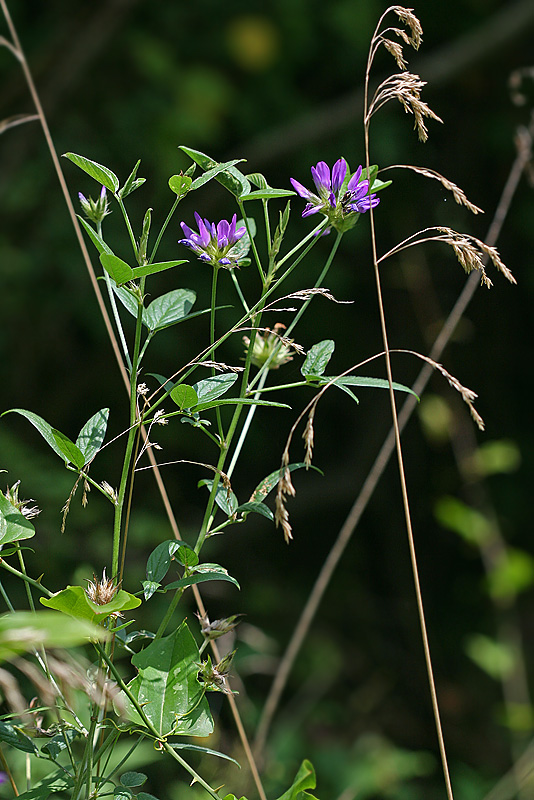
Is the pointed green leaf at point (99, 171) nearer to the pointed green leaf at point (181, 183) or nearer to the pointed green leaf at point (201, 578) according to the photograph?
the pointed green leaf at point (181, 183)

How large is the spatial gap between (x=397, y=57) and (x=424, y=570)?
1.60 m

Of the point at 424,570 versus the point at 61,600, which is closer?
the point at 61,600

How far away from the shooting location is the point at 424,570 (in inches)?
70.9

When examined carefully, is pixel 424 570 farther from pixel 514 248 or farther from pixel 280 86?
pixel 280 86

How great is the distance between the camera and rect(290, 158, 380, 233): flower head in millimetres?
319

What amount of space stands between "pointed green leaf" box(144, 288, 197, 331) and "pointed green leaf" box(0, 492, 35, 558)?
0.10m

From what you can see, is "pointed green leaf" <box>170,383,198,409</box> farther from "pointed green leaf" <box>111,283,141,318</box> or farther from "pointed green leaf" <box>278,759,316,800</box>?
"pointed green leaf" <box>278,759,316,800</box>

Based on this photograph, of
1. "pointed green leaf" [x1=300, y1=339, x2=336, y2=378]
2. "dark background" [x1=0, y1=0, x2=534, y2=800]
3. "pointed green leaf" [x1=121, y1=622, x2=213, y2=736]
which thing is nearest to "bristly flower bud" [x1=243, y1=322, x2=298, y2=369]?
"pointed green leaf" [x1=300, y1=339, x2=336, y2=378]

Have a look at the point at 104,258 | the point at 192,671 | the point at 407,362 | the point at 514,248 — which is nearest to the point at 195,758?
the point at 192,671

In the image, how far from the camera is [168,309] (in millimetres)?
348

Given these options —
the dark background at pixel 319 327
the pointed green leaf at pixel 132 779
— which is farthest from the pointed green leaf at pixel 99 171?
the dark background at pixel 319 327

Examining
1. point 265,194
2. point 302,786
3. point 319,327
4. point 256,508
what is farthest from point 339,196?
point 319,327

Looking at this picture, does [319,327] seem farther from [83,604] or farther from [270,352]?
[83,604]

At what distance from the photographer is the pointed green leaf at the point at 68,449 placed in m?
0.29
